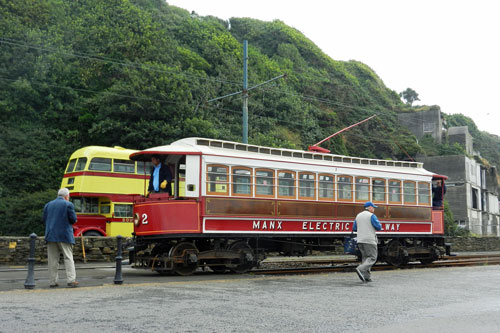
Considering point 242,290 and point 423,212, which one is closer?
point 242,290

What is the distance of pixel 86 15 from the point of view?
1809 inches

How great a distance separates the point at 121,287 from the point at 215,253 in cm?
415

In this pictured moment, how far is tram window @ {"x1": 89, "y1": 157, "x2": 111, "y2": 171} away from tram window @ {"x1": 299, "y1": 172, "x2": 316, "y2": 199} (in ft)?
35.3

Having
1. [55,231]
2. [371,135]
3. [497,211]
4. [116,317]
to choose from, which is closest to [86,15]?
[371,135]

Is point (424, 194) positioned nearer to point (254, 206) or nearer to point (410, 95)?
point (254, 206)

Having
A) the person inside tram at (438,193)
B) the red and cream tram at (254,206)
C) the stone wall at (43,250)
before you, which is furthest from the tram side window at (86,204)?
the person inside tram at (438,193)

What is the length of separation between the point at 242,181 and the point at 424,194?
8.14 metres

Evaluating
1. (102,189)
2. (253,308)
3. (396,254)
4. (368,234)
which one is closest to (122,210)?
(102,189)

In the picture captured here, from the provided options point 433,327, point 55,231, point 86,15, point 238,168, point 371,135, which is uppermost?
point 86,15

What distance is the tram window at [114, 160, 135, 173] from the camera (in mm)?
24031

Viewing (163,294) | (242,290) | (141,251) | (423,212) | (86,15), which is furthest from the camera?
(86,15)

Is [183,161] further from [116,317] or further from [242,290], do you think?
[116,317]

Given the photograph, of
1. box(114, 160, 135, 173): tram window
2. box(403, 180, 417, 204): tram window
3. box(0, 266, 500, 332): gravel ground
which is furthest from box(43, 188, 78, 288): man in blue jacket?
box(114, 160, 135, 173): tram window

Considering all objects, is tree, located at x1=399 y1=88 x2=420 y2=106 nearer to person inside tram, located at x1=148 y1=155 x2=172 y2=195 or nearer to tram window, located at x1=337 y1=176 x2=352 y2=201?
tram window, located at x1=337 y1=176 x2=352 y2=201
